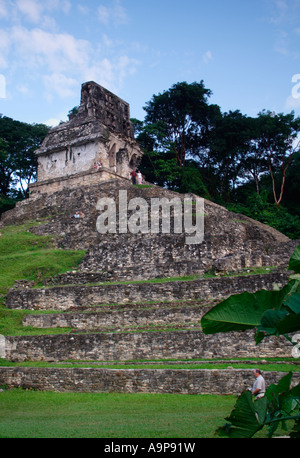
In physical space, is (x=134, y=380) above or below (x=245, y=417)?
below

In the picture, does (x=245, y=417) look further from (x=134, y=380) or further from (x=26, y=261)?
(x=26, y=261)

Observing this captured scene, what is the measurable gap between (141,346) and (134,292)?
308 cm

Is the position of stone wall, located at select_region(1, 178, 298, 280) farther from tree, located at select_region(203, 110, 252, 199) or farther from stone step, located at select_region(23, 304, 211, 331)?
tree, located at select_region(203, 110, 252, 199)

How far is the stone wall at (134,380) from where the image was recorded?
378 inches

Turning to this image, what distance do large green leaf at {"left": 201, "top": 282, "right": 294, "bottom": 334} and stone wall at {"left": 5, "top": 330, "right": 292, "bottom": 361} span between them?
10.2m

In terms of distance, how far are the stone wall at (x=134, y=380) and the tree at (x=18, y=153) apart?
28.9 meters

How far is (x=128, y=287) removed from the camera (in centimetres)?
1545

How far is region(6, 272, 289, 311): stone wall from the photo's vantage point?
559 inches

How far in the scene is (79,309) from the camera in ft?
49.6

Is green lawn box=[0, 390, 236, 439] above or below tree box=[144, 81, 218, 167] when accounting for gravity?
below

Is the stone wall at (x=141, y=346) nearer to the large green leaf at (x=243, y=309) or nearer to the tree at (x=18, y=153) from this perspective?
the large green leaf at (x=243, y=309)

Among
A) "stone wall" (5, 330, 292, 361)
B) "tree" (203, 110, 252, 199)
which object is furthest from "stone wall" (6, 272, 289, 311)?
"tree" (203, 110, 252, 199)

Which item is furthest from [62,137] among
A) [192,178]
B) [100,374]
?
[100,374]

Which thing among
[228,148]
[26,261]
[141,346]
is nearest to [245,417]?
[141,346]
